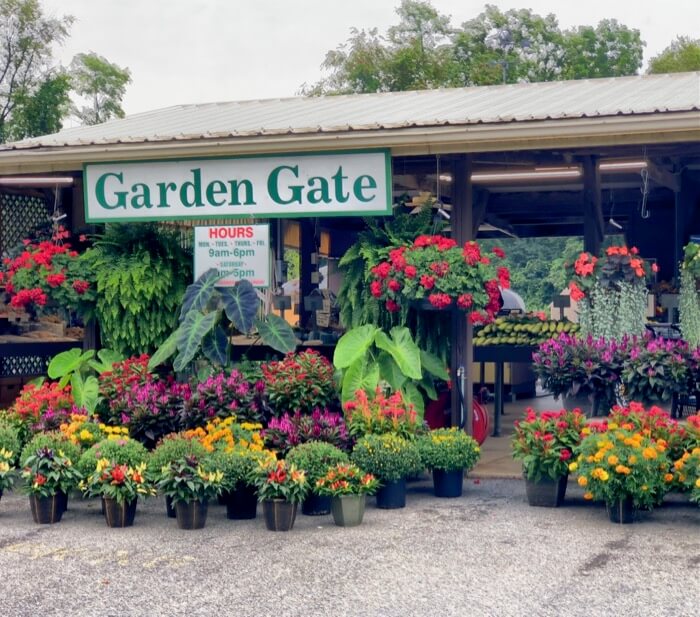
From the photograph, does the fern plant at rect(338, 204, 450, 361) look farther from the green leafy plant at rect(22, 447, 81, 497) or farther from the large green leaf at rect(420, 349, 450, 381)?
the green leafy plant at rect(22, 447, 81, 497)

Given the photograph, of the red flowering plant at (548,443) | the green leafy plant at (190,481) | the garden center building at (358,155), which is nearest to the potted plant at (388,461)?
the red flowering plant at (548,443)

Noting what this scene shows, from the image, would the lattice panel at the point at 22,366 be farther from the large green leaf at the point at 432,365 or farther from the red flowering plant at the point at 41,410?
the large green leaf at the point at 432,365

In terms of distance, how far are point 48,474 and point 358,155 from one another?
3795mm

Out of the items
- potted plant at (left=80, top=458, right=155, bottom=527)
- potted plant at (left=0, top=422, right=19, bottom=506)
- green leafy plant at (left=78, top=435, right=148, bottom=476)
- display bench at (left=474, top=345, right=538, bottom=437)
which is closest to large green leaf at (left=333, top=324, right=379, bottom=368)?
green leafy plant at (left=78, top=435, right=148, bottom=476)

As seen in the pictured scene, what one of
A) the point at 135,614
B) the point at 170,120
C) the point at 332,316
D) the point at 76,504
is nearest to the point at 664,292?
the point at 332,316

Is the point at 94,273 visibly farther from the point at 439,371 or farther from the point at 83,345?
the point at 439,371

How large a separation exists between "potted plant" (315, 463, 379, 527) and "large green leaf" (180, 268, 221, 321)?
8.72 ft

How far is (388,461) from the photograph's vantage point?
881 cm

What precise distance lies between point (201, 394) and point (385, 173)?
247cm

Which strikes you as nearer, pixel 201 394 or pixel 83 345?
pixel 201 394

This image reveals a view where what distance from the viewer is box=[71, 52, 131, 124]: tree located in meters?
34.8

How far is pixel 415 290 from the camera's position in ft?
32.8

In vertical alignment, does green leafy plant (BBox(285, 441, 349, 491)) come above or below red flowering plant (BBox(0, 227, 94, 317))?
below

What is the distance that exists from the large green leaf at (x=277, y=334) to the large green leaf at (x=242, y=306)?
0.13 m
